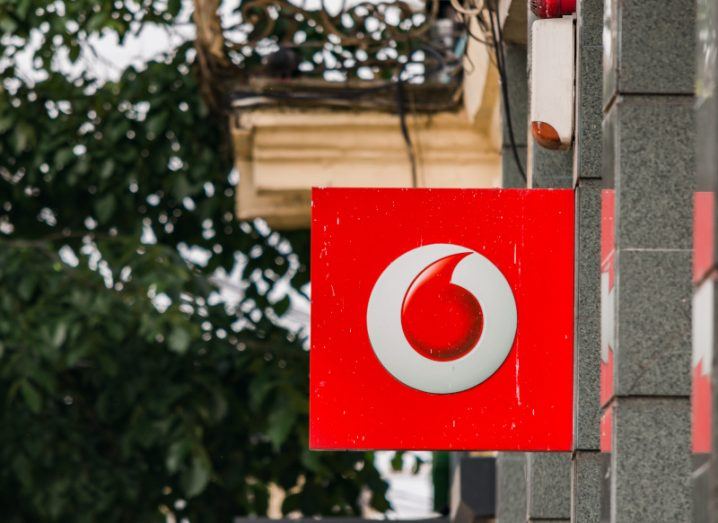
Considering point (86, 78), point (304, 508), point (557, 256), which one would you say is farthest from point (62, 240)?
point (557, 256)

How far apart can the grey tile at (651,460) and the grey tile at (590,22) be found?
138cm

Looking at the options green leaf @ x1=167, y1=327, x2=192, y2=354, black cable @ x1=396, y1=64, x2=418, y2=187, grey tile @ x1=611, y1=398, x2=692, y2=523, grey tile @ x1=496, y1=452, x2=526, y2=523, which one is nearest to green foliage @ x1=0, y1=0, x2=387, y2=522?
green leaf @ x1=167, y1=327, x2=192, y2=354

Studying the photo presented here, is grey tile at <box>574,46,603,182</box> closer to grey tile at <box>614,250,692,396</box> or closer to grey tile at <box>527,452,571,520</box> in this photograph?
grey tile at <box>614,250,692,396</box>

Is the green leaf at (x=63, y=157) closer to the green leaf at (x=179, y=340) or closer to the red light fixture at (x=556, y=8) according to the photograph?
the green leaf at (x=179, y=340)

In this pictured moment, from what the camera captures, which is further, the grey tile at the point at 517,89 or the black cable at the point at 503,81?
the grey tile at the point at 517,89

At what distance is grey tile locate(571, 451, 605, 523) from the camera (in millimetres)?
5590

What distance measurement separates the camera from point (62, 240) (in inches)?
455

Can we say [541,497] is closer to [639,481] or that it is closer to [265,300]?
[639,481]

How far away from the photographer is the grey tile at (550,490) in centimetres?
638

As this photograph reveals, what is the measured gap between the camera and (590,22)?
18.7 ft

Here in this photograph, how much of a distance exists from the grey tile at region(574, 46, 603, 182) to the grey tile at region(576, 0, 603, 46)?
0.03m

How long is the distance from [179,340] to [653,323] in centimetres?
506

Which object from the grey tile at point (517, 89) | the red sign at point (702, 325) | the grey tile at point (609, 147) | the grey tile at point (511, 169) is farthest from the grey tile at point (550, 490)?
the grey tile at point (517, 89)

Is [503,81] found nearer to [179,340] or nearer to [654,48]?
[654,48]
